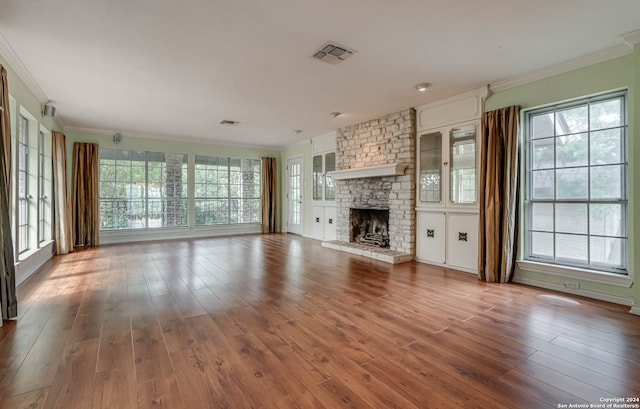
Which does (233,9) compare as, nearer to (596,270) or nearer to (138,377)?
(138,377)

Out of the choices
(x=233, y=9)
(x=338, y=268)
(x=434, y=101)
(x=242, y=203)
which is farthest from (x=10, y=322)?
(x=242, y=203)

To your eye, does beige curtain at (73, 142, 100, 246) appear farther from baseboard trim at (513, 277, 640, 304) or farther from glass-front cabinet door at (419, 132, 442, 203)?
baseboard trim at (513, 277, 640, 304)

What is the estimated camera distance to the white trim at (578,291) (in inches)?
128

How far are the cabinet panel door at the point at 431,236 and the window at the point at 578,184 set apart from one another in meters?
1.21

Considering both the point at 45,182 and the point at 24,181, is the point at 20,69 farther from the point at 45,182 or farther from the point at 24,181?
the point at 45,182

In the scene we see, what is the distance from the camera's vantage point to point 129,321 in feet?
9.09

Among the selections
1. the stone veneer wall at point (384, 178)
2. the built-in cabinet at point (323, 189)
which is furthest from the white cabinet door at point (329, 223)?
the stone veneer wall at point (384, 178)

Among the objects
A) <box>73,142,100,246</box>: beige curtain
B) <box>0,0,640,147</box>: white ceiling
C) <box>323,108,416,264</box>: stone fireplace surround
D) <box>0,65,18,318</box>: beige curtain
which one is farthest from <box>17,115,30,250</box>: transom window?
<box>323,108,416,264</box>: stone fireplace surround

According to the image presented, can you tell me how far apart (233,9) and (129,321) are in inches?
114

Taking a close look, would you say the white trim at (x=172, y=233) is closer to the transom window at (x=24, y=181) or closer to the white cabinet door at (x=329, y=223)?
the white cabinet door at (x=329, y=223)

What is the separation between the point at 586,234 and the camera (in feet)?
11.9

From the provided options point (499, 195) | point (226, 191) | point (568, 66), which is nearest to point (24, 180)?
point (226, 191)

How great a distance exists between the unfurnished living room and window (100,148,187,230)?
1087 millimetres

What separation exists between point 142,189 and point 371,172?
590 cm
